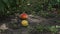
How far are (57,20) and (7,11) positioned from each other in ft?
4.14

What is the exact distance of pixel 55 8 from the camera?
19.1ft

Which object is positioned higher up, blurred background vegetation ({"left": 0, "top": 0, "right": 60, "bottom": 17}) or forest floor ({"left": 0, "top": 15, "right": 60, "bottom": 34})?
blurred background vegetation ({"left": 0, "top": 0, "right": 60, "bottom": 17})

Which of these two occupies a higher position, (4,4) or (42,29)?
(4,4)

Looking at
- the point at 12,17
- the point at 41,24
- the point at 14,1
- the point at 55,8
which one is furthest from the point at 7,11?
the point at 55,8

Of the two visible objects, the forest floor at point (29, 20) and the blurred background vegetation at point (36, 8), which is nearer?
the forest floor at point (29, 20)

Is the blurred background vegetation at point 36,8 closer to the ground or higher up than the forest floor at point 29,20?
higher up

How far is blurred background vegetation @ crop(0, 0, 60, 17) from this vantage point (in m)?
5.29

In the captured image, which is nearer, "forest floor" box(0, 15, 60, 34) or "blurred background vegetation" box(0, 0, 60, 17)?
"forest floor" box(0, 15, 60, 34)

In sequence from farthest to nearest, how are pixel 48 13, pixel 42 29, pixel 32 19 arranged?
pixel 48 13 < pixel 32 19 < pixel 42 29

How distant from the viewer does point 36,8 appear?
5688 millimetres

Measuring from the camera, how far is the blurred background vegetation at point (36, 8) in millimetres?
5285

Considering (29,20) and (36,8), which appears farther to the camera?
(36,8)

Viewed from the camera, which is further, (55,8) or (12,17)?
(55,8)

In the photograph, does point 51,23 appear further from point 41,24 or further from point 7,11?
point 7,11
